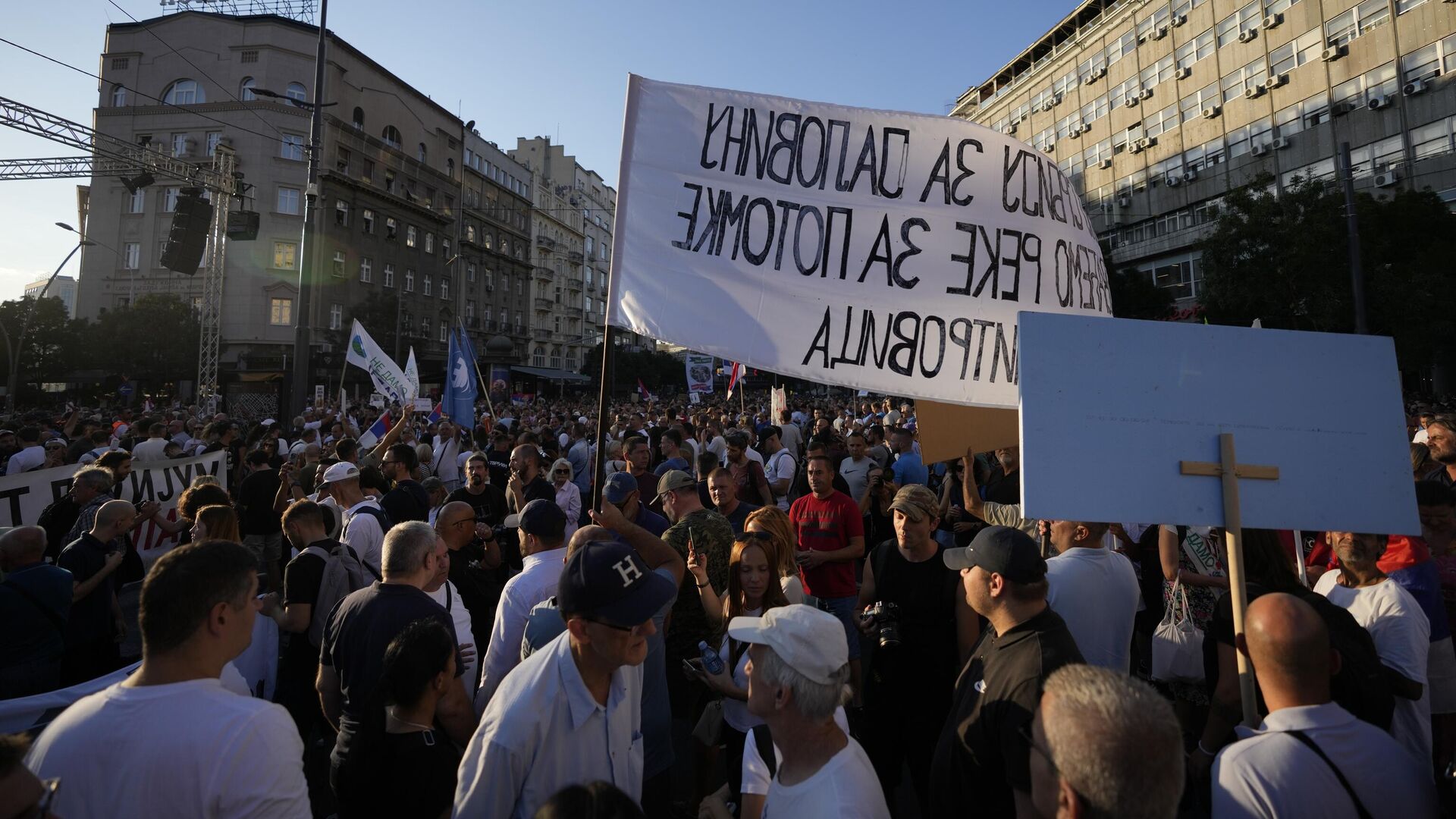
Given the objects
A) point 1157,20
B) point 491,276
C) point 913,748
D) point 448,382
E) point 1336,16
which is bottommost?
point 913,748

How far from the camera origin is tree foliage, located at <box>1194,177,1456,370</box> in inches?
735

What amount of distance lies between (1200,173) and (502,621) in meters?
45.4

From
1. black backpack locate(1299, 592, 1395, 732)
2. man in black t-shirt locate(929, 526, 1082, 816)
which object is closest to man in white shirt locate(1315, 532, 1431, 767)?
black backpack locate(1299, 592, 1395, 732)

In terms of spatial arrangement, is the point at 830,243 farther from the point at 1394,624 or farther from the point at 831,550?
the point at 1394,624

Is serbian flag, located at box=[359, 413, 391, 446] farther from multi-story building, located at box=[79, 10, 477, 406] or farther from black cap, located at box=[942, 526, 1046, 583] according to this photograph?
multi-story building, located at box=[79, 10, 477, 406]

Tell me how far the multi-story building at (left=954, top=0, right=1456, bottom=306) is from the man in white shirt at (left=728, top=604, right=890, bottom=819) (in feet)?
85.0

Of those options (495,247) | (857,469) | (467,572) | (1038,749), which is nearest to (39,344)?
(495,247)

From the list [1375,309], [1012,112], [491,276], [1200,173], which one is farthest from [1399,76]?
[491,276]

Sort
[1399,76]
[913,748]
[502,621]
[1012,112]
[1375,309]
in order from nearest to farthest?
[502,621] → [913,748] → [1375,309] → [1399,76] → [1012,112]

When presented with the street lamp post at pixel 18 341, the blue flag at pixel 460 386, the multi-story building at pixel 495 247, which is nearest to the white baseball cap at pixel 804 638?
the blue flag at pixel 460 386

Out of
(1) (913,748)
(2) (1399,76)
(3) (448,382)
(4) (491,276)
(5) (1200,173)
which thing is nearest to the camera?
(1) (913,748)

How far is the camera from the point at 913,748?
146 inches

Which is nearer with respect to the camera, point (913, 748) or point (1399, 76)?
point (913, 748)

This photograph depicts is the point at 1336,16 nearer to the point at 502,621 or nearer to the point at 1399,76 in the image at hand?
the point at 1399,76
